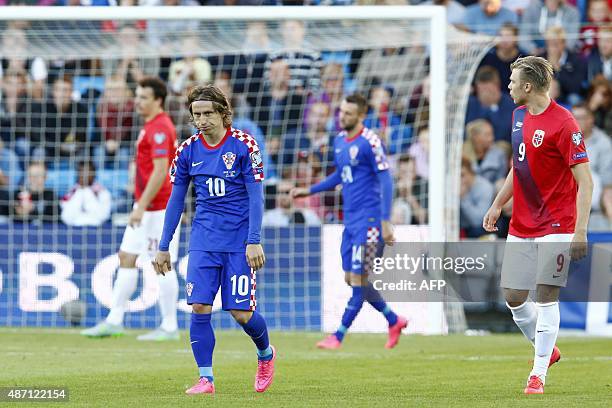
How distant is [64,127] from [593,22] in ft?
25.3

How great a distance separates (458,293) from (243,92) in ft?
12.8

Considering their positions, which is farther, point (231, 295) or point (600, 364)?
point (600, 364)

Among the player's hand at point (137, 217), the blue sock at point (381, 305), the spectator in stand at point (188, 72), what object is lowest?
the blue sock at point (381, 305)

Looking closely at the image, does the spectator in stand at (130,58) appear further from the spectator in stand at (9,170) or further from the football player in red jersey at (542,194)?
the football player in red jersey at (542,194)

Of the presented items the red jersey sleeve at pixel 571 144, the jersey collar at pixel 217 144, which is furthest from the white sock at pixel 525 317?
the jersey collar at pixel 217 144

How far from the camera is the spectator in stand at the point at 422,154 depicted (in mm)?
15836

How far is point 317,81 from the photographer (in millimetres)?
16188

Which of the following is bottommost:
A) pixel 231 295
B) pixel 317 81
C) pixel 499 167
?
pixel 231 295

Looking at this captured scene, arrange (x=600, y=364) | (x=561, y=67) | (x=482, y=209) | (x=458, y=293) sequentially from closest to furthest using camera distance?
1. (x=600, y=364)
2. (x=458, y=293)
3. (x=482, y=209)
4. (x=561, y=67)

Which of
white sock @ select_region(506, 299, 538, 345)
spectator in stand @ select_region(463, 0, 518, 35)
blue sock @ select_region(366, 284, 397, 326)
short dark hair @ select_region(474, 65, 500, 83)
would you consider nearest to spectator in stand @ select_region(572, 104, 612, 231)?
short dark hair @ select_region(474, 65, 500, 83)

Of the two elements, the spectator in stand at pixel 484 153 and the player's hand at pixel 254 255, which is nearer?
the player's hand at pixel 254 255

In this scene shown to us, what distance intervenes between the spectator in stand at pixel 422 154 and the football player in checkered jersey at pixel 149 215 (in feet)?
13.6

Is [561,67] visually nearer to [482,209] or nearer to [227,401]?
[482,209]

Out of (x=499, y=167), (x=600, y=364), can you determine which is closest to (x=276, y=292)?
(x=499, y=167)
